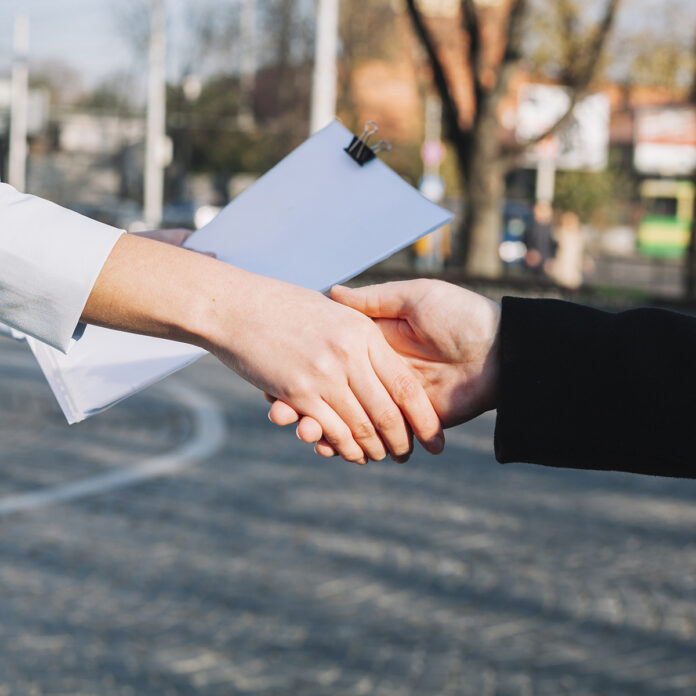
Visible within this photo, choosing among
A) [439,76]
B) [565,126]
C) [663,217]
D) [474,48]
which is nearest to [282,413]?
[439,76]

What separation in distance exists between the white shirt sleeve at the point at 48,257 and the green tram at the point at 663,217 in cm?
4529

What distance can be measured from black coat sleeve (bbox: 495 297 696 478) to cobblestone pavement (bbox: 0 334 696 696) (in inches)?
89.7

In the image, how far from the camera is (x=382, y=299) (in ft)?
6.93

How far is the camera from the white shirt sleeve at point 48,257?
1.77 metres

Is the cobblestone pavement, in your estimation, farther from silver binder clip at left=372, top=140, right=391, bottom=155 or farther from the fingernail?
silver binder clip at left=372, top=140, right=391, bottom=155

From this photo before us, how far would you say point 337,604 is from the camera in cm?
466

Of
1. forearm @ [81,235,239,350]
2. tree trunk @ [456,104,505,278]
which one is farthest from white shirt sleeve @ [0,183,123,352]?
tree trunk @ [456,104,505,278]

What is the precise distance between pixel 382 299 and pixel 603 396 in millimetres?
486

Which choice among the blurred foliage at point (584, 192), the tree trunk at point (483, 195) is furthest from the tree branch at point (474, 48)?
the blurred foliage at point (584, 192)

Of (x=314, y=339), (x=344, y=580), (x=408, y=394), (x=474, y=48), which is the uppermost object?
(x=474, y=48)

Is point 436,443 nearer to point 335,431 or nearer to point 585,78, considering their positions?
point 335,431

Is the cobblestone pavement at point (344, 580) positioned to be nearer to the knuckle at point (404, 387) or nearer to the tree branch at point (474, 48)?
the knuckle at point (404, 387)

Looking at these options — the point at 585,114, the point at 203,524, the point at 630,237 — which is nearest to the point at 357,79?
the point at 630,237

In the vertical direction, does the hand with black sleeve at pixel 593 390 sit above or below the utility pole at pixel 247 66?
below
